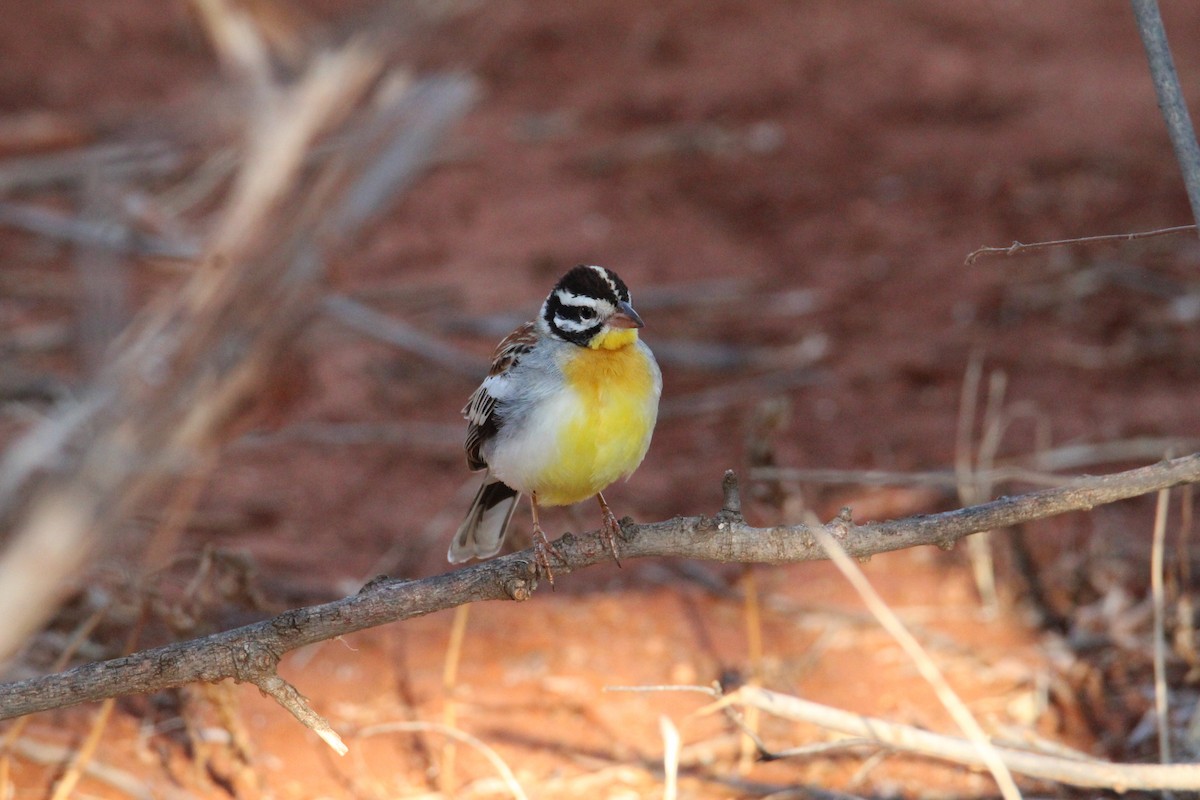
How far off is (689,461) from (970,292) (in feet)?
8.86

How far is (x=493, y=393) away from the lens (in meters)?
3.96

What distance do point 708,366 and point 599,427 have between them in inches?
155

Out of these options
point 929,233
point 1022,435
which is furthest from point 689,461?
point 929,233

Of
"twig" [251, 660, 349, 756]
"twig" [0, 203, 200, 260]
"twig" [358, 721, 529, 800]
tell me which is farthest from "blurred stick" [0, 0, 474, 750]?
"twig" [0, 203, 200, 260]

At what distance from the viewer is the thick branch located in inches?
113

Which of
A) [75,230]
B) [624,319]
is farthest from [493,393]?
[75,230]

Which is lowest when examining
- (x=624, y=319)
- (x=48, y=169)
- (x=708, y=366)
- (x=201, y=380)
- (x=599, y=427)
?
(x=201, y=380)

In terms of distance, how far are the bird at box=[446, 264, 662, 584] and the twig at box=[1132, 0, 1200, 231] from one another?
1582 millimetres

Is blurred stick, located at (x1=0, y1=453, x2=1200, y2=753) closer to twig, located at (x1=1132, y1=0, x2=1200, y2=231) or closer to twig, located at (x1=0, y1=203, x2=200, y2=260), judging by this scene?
twig, located at (x1=1132, y1=0, x2=1200, y2=231)

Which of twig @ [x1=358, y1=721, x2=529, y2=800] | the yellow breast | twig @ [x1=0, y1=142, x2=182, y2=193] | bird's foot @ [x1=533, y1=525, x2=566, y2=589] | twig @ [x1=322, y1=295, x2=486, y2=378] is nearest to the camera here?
twig @ [x1=358, y1=721, x2=529, y2=800]

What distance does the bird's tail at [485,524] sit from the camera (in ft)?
13.8

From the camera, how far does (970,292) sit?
320 inches

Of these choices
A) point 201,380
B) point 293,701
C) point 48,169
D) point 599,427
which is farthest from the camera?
point 48,169

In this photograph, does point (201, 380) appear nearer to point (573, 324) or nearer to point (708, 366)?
point (573, 324)
